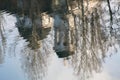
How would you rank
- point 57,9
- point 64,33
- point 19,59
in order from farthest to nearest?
point 57,9 → point 64,33 → point 19,59

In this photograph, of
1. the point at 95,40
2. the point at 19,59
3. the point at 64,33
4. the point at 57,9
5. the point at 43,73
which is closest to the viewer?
the point at 43,73

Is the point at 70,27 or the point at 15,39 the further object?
the point at 70,27

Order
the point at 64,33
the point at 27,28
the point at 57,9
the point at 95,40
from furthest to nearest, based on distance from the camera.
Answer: the point at 57,9, the point at 27,28, the point at 64,33, the point at 95,40

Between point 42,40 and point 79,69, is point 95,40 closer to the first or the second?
point 42,40

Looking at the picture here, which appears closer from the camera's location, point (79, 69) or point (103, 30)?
point (79, 69)

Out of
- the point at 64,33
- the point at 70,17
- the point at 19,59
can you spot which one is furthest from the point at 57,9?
the point at 19,59

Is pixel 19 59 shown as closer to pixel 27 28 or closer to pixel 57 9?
pixel 27 28

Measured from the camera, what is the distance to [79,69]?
15406 mm

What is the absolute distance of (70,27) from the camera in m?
20.0

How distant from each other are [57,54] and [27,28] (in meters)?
3.99

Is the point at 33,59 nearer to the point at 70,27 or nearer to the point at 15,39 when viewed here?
the point at 15,39

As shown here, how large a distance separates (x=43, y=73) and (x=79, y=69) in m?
1.13

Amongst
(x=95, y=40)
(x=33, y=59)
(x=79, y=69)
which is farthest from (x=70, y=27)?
(x=79, y=69)

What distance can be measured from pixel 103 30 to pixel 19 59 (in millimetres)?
4156
